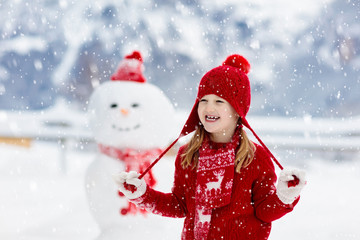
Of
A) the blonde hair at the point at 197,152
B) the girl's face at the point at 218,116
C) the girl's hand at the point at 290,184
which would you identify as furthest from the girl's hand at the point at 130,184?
the girl's hand at the point at 290,184

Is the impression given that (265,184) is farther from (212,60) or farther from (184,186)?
(212,60)

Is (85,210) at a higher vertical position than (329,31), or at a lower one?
lower

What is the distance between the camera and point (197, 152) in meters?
1.22

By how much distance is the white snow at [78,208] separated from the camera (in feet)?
7.38

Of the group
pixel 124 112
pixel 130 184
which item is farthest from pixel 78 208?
pixel 130 184

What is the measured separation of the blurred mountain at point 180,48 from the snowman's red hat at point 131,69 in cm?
396

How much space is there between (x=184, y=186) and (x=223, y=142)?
173 millimetres

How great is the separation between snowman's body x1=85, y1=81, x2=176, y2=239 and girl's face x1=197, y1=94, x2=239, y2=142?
0.90 m

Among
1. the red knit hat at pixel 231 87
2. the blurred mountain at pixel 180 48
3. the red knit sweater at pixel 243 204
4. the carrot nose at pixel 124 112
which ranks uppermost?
the blurred mountain at pixel 180 48

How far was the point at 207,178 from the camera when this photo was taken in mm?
1145

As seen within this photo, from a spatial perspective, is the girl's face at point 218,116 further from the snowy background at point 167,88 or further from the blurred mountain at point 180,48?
the blurred mountain at point 180,48

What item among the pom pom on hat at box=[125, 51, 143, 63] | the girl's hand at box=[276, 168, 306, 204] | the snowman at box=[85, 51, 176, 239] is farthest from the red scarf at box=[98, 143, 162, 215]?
the girl's hand at box=[276, 168, 306, 204]

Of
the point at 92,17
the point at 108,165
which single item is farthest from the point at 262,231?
the point at 92,17

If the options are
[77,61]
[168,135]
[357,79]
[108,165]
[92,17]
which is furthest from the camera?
[92,17]
